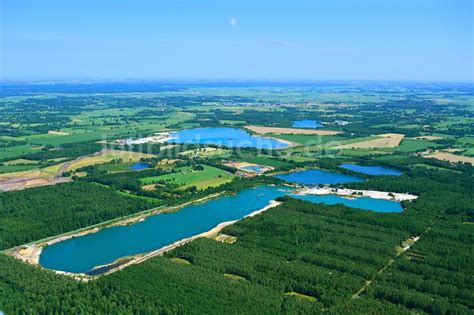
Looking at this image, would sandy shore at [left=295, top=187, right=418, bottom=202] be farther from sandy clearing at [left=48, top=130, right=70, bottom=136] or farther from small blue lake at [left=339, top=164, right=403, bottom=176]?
sandy clearing at [left=48, top=130, right=70, bottom=136]

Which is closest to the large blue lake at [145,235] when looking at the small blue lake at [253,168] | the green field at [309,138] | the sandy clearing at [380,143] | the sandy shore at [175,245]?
the sandy shore at [175,245]

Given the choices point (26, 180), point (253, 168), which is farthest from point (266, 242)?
point (26, 180)

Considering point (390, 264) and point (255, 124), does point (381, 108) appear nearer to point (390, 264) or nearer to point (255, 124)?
point (255, 124)

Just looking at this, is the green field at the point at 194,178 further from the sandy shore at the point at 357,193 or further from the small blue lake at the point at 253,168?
the sandy shore at the point at 357,193

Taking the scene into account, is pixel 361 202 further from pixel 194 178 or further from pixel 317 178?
pixel 194 178

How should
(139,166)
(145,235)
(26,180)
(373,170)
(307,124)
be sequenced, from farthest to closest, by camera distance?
1. (307,124)
2. (139,166)
3. (373,170)
4. (26,180)
5. (145,235)

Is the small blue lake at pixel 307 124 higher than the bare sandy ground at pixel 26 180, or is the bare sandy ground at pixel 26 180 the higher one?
the small blue lake at pixel 307 124
